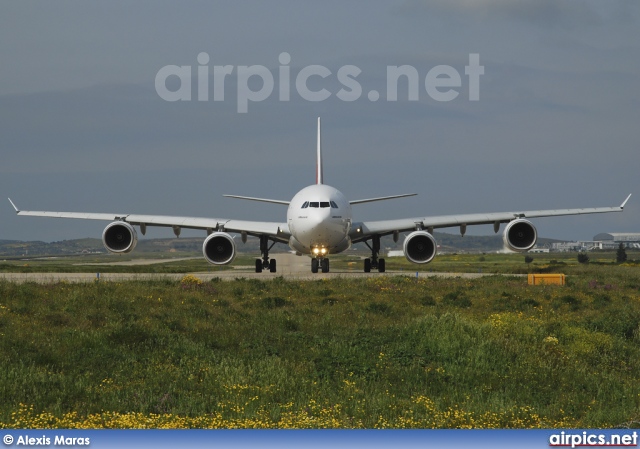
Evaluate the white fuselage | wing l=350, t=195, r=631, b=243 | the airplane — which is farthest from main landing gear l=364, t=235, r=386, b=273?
the white fuselage

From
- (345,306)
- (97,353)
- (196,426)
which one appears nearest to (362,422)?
(196,426)

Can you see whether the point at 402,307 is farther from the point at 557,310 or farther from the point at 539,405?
the point at 539,405

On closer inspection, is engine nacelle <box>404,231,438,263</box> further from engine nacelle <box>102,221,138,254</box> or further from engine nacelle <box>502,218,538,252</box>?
engine nacelle <box>102,221,138,254</box>

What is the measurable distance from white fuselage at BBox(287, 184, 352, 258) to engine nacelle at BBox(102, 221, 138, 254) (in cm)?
819

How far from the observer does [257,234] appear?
143 feet

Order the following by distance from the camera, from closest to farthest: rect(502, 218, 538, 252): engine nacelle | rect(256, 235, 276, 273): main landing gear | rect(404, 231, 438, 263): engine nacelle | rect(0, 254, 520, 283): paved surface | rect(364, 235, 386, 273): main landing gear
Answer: rect(0, 254, 520, 283): paved surface < rect(502, 218, 538, 252): engine nacelle < rect(404, 231, 438, 263): engine nacelle < rect(256, 235, 276, 273): main landing gear < rect(364, 235, 386, 273): main landing gear

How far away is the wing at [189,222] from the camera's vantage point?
41.8 meters

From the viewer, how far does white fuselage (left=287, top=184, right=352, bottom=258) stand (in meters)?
37.3

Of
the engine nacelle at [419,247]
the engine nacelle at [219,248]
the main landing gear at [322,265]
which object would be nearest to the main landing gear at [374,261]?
the main landing gear at [322,265]

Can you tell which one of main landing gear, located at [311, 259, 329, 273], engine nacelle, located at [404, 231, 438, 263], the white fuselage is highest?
the white fuselage

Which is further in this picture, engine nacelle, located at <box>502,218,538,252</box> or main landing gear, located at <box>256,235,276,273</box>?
main landing gear, located at <box>256,235,276,273</box>

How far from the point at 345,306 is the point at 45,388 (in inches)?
478

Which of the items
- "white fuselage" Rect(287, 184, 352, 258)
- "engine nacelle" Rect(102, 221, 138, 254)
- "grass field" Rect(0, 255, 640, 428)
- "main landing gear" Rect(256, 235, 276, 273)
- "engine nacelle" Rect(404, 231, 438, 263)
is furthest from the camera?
"main landing gear" Rect(256, 235, 276, 273)

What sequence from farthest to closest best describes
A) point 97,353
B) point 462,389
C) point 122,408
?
1. point 97,353
2. point 462,389
3. point 122,408
